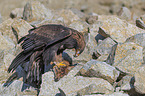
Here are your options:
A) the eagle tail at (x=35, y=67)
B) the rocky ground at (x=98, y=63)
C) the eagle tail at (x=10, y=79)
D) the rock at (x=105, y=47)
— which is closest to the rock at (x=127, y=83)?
the rocky ground at (x=98, y=63)

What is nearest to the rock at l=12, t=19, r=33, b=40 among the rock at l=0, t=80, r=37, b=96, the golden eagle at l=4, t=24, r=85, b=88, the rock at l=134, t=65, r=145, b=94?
the golden eagle at l=4, t=24, r=85, b=88

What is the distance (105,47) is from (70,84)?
117 centimetres

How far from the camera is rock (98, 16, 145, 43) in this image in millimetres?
3773

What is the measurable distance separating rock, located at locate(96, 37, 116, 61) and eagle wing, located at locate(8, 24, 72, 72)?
764mm

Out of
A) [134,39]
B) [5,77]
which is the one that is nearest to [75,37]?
[134,39]

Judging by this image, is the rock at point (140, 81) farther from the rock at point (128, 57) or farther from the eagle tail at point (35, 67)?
the eagle tail at point (35, 67)

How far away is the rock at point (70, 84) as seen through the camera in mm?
2707

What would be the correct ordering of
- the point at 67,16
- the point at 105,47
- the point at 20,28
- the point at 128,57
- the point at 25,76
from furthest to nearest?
the point at 67,16
the point at 20,28
the point at 105,47
the point at 25,76
the point at 128,57

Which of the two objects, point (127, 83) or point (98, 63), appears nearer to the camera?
point (127, 83)

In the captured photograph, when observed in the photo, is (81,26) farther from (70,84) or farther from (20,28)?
(70,84)

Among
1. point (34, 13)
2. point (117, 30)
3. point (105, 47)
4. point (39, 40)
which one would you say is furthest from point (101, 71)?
point (34, 13)

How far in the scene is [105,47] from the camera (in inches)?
143

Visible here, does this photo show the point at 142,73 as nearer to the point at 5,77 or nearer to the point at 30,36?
the point at 30,36

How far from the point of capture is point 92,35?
162 inches
